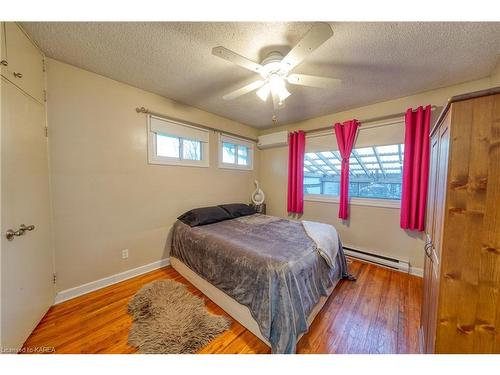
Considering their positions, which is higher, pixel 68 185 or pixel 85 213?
pixel 68 185

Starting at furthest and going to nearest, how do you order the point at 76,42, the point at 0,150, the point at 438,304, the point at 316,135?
the point at 316,135
the point at 76,42
the point at 0,150
the point at 438,304

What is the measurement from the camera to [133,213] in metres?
2.30

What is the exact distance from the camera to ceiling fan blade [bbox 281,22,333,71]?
1065 mm

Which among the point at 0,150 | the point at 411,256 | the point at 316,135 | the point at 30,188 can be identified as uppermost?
the point at 316,135

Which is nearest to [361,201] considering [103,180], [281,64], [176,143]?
[281,64]

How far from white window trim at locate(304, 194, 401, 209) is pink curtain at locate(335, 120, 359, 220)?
17cm

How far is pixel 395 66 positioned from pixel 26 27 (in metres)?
3.22

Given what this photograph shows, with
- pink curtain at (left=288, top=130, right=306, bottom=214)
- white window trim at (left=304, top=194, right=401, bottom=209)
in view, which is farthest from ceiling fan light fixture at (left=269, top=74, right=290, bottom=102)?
white window trim at (left=304, top=194, right=401, bottom=209)

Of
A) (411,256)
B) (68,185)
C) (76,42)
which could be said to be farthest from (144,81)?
(411,256)

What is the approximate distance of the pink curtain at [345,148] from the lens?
275cm

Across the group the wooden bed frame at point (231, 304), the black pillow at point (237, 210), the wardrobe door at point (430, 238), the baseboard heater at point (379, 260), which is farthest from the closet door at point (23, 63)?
the baseboard heater at point (379, 260)

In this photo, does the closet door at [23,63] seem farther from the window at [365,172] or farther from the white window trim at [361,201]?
the white window trim at [361,201]

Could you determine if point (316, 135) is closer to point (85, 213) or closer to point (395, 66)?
point (395, 66)

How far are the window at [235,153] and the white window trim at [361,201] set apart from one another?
1.45 meters
